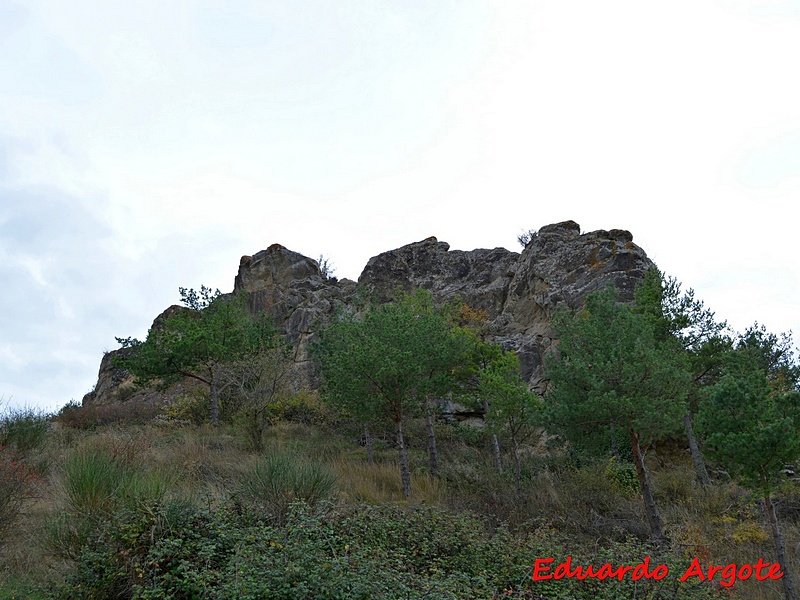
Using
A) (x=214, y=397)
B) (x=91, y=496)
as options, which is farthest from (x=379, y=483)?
(x=214, y=397)

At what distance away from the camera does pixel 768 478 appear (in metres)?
8.98

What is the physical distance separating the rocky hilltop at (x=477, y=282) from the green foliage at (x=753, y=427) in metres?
11.1

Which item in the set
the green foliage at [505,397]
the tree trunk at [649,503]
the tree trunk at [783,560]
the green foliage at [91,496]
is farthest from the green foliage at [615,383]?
the green foliage at [91,496]

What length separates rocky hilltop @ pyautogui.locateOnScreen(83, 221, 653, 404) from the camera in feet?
77.7

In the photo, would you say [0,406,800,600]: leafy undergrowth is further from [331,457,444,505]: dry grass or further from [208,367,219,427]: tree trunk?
[208,367,219,427]: tree trunk

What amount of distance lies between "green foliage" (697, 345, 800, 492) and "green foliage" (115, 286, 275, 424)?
52.0 feet

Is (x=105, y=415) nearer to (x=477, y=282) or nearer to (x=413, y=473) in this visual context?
(x=413, y=473)

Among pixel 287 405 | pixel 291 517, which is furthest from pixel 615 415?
pixel 287 405

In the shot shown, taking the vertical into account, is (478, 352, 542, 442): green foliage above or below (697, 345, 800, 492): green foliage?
above

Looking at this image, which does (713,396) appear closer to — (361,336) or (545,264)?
(361,336)

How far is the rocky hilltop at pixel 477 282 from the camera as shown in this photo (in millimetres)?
23672

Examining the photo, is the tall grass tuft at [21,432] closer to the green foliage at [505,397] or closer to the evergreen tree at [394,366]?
the evergreen tree at [394,366]

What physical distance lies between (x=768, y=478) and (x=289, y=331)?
27147 mm

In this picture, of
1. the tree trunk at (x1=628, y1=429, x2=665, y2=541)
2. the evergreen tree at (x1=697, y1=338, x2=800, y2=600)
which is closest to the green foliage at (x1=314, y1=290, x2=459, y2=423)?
the tree trunk at (x1=628, y1=429, x2=665, y2=541)
